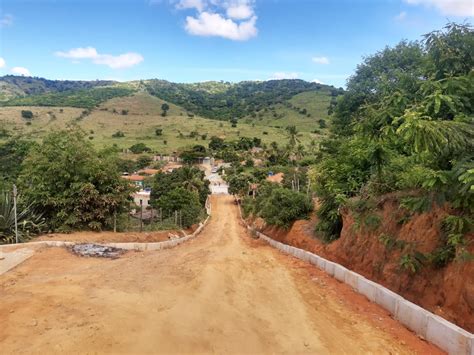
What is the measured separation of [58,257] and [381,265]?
885cm

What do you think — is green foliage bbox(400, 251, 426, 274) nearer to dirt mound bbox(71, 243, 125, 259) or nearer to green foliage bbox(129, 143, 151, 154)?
dirt mound bbox(71, 243, 125, 259)

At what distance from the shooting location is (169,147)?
99000 millimetres

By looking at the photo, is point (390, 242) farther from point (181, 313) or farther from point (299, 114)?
point (299, 114)

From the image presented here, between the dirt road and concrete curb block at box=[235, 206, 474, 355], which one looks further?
concrete curb block at box=[235, 206, 474, 355]

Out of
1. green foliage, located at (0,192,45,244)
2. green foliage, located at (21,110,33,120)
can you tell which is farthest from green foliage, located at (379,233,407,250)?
green foliage, located at (21,110,33,120)

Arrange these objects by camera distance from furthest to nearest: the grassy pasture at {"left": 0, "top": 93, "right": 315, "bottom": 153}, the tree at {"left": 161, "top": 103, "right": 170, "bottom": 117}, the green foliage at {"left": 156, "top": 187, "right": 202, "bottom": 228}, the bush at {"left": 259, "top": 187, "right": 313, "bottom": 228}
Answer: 1. the tree at {"left": 161, "top": 103, "right": 170, "bottom": 117}
2. the grassy pasture at {"left": 0, "top": 93, "right": 315, "bottom": 153}
3. the green foliage at {"left": 156, "top": 187, "right": 202, "bottom": 228}
4. the bush at {"left": 259, "top": 187, "right": 313, "bottom": 228}

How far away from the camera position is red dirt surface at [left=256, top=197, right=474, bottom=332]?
21.4 ft

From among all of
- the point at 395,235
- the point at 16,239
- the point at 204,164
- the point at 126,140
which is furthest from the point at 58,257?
the point at 126,140

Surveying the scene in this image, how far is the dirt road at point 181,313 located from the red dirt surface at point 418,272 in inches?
29.8

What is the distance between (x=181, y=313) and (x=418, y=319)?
4049mm

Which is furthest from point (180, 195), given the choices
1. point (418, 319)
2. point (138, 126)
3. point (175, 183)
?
point (138, 126)

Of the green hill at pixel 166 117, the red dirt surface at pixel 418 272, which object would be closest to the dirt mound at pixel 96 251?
the red dirt surface at pixel 418 272

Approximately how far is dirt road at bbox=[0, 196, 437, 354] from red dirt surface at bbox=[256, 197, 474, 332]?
0.76 meters

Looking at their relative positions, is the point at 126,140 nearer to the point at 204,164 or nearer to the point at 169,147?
the point at 169,147
